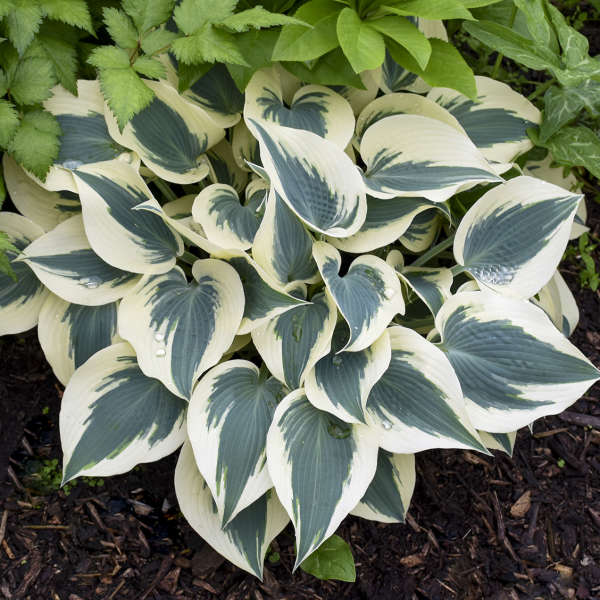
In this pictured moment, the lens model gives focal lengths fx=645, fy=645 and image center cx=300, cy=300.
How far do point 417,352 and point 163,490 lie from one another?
2.44 ft

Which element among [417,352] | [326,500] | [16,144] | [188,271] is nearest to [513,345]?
[417,352]

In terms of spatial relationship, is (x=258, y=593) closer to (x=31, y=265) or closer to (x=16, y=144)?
(x=31, y=265)

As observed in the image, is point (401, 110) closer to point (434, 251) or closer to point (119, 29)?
point (434, 251)

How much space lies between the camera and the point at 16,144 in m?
1.30

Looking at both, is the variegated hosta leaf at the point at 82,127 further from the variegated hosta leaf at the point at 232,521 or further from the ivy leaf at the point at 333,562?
the ivy leaf at the point at 333,562

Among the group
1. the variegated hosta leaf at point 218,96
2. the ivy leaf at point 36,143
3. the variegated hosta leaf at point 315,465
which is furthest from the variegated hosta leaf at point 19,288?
the variegated hosta leaf at point 315,465

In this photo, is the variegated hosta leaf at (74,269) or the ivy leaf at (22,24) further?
the variegated hosta leaf at (74,269)

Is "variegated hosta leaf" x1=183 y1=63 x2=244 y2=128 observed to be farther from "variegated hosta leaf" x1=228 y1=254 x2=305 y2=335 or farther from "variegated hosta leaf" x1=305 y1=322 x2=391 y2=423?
"variegated hosta leaf" x1=305 y1=322 x2=391 y2=423

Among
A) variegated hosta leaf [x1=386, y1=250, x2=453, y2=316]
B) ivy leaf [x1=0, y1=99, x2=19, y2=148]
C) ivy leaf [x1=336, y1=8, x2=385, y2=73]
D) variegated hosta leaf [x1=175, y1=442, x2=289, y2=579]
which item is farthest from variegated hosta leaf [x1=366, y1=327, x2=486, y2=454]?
ivy leaf [x1=0, y1=99, x2=19, y2=148]

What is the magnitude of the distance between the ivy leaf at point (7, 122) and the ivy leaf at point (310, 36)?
53 cm

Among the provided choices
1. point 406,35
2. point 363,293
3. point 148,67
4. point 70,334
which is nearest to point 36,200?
point 70,334

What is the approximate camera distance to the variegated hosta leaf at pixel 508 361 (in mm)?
1275

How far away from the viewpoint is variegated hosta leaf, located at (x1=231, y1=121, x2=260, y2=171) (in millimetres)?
1560

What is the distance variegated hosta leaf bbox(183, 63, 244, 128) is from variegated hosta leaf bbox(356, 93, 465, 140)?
0.30 metres
